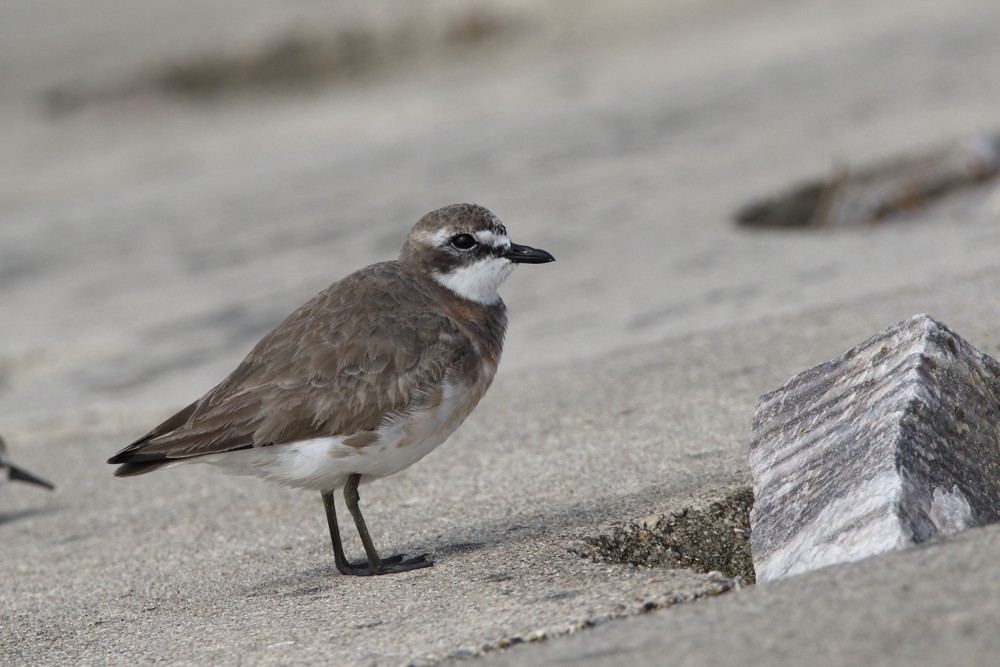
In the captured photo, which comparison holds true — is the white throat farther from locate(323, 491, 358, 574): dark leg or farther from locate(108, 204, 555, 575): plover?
locate(323, 491, 358, 574): dark leg

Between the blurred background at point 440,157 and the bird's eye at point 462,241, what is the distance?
1818 mm

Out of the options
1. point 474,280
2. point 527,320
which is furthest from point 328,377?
point 527,320

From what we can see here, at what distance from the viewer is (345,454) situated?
425 cm

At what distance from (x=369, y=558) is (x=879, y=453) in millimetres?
A: 1563

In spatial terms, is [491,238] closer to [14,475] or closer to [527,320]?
[14,475]

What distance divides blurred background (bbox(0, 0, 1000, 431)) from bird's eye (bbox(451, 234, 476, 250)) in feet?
5.96

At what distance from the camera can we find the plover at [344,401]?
4242 mm

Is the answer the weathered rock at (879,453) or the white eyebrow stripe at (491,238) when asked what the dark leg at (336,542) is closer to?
the white eyebrow stripe at (491,238)

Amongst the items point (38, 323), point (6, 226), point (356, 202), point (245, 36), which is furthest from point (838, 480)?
point (245, 36)

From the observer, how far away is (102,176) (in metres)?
14.7

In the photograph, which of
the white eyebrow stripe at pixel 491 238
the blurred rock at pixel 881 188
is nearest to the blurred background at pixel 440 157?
the blurred rock at pixel 881 188

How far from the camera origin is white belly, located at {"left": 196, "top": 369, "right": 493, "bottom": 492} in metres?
4.25

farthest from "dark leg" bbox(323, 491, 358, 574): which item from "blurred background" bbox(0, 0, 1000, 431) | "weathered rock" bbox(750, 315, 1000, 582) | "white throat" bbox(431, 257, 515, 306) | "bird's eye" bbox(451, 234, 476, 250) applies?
"blurred background" bbox(0, 0, 1000, 431)

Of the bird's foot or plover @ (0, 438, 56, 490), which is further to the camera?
plover @ (0, 438, 56, 490)
